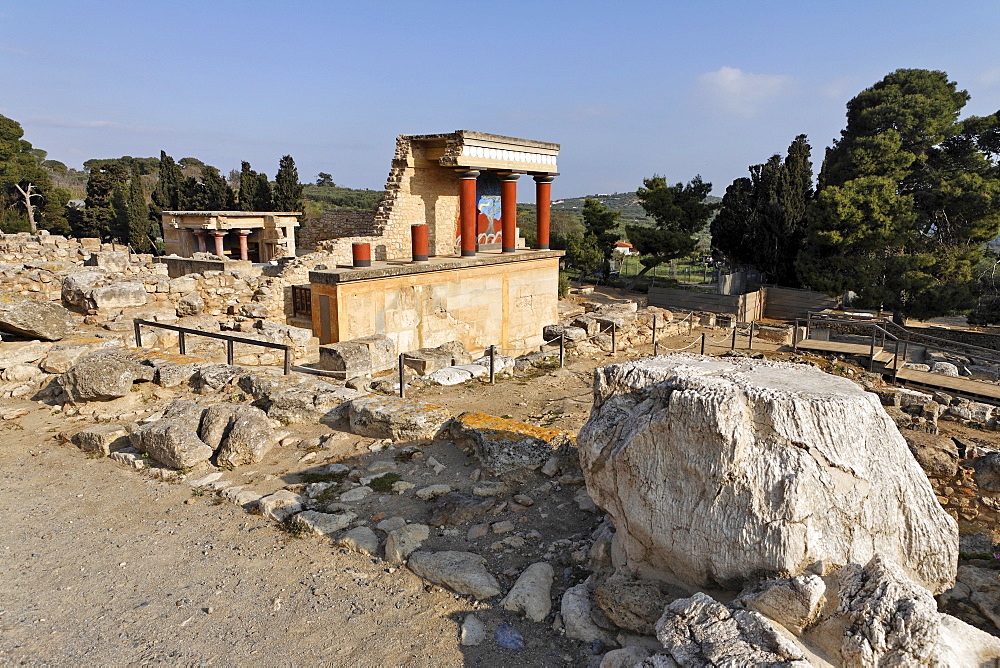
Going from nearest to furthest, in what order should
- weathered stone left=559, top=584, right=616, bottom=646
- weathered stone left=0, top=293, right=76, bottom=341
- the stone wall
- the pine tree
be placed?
weathered stone left=559, top=584, right=616, bottom=646 → weathered stone left=0, top=293, right=76, bottom=341 → the stone wall → the pine tree

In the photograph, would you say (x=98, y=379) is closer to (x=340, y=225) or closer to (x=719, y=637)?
(x=719, y=637)

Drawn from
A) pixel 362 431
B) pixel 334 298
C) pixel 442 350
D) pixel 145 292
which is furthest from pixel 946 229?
pixel 145 292

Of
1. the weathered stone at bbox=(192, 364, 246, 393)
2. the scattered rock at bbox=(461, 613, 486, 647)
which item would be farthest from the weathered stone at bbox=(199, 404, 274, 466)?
the scattered rock at bbox=(461, 613, 486, 647)

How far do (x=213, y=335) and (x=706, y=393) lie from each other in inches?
288

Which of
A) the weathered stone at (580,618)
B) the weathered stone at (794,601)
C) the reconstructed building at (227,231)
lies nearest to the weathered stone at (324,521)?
the weathered stone at (580,618)

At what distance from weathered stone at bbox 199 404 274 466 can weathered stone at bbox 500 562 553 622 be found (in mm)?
3299

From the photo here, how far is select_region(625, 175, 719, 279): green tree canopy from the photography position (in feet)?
91.7

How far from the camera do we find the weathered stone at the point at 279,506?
4.77m

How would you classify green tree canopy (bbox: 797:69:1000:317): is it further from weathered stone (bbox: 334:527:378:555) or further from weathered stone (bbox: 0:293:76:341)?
weathered stone (bbox: 0:293:76:341)

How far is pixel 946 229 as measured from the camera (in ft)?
71.6

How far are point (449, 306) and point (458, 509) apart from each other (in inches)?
327

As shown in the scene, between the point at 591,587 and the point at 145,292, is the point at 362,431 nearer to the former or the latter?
the point at 591,587

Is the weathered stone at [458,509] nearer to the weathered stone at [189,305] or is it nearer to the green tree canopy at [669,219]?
the weathered stone at [189,305]

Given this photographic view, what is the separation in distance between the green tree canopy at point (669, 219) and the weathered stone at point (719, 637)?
26.5 m
